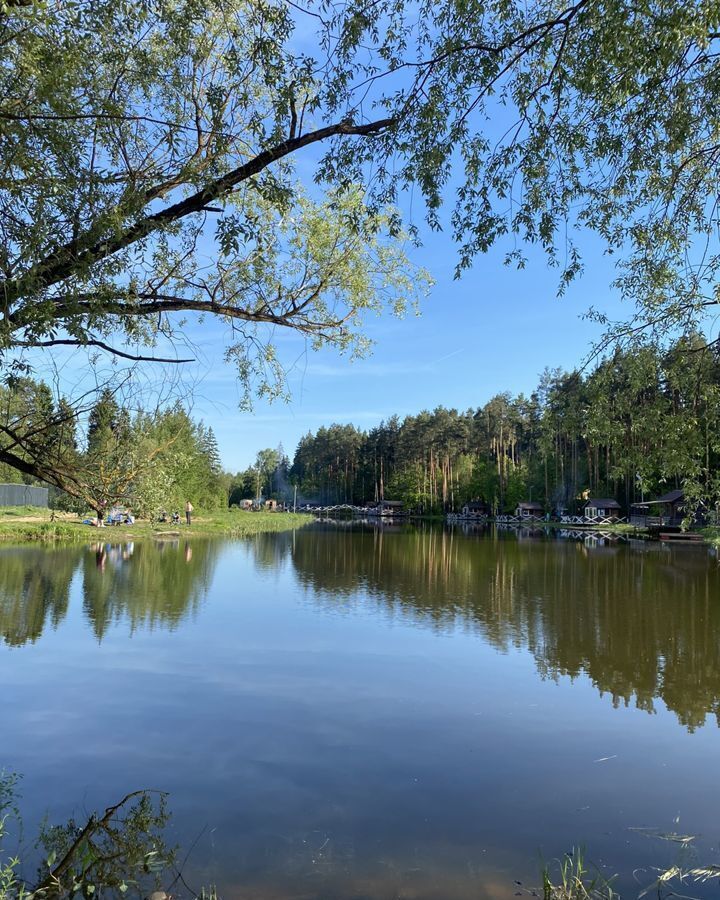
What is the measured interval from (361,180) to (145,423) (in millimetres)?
2852

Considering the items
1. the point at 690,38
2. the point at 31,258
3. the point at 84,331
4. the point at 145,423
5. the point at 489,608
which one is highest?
the point at 690,38

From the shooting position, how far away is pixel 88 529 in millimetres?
37312

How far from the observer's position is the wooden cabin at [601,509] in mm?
63094

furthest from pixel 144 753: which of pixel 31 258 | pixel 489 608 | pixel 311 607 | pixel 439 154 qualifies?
pixel 489 608

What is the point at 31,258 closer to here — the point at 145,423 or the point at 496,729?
the point at 145,423

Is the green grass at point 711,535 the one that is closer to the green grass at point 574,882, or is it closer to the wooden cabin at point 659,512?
the wooden cabin at point 659,512

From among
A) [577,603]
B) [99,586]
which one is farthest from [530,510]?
[99,586]

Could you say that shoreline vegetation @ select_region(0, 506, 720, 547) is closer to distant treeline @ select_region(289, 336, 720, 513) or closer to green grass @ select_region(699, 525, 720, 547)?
green grass @ select_region(699, 525, 720, 547)

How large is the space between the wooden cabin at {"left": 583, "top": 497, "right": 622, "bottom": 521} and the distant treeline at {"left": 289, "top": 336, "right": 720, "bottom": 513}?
7.22 feet

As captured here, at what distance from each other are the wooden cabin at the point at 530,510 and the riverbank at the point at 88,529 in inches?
1342

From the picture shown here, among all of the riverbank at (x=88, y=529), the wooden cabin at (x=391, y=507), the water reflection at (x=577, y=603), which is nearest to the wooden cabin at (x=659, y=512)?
the water reflection at (x=577, y=603)

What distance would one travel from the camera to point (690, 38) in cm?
471

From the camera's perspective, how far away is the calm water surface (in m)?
5.79

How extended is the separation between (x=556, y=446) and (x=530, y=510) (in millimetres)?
74557
